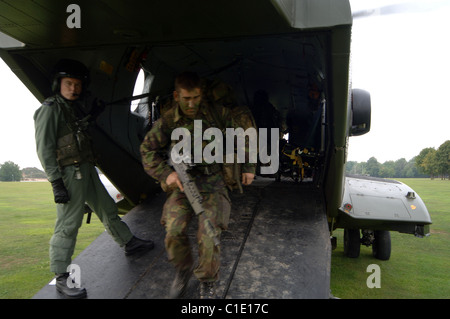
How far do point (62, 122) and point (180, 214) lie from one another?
1.36m

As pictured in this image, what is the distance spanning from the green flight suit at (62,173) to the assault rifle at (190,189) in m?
0.92

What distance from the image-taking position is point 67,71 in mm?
3252

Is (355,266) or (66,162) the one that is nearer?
(66,162)

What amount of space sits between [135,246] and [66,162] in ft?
3.37

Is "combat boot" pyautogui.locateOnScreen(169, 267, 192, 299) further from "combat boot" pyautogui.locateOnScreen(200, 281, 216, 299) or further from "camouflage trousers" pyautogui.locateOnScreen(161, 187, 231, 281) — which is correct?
"combat boot" pyautogui.locateOnScreen(200, 281, 216, 299)

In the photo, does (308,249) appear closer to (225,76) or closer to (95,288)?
(95,288)

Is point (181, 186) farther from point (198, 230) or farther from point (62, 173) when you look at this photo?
point (62, 173)

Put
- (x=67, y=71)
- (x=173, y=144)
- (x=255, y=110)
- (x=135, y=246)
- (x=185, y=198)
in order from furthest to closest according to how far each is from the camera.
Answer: (x=255, y=110), (x=135, y=246), (x=67, y=71), (x=173, y=144), (x=185, y=198)

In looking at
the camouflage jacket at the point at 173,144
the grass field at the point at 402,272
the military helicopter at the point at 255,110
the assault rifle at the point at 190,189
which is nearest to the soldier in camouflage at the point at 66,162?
the military helicopter at the point at 255,110

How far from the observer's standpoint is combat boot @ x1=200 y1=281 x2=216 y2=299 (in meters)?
2.78

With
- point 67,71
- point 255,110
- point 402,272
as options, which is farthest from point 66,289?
point 402,272

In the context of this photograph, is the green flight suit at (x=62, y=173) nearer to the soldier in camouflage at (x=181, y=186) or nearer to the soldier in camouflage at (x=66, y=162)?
the soldier in camouflage at (x=66, y=162)

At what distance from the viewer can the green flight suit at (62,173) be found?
10.1 ft

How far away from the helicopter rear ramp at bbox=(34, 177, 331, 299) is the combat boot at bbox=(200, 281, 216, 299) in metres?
0.08
